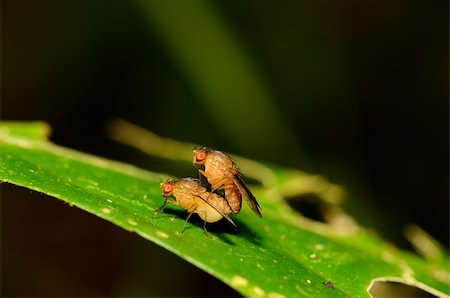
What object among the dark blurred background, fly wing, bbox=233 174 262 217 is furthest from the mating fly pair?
the dark blurred background

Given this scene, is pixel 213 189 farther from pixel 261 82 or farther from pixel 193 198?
pixel 261 82

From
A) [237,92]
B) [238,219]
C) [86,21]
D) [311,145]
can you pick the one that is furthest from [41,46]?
[238,219]

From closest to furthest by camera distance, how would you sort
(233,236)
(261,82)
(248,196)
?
(233,236)
(248,196)
(261,82)

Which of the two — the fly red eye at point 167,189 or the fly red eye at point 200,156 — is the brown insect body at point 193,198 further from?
the fly red eye at point 200,156

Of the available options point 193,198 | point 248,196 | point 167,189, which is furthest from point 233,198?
point 167,189

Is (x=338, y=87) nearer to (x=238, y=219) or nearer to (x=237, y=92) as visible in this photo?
(x=237, y=92)

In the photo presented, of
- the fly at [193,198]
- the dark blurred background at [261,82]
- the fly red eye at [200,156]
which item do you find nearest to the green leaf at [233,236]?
the fly at [193,198]

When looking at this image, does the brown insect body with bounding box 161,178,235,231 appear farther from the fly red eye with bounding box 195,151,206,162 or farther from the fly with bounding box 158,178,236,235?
the fly red eye with bounding box 195,151,206,162

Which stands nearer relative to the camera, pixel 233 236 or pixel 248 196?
pixel 233 236
